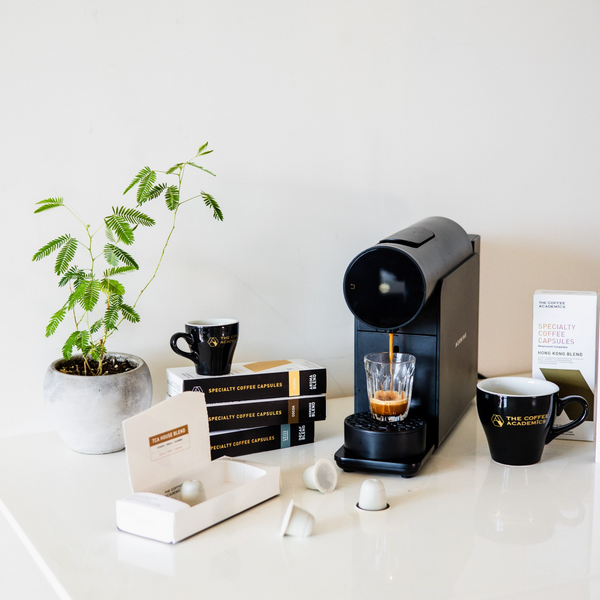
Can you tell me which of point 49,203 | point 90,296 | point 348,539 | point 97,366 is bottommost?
point 348,539

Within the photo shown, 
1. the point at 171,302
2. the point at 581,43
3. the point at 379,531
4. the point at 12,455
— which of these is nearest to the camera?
the point at 379,531

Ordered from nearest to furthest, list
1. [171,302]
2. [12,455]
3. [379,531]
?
[379,531] → [12,455] → [171,302]

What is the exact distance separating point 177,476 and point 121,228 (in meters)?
0.34

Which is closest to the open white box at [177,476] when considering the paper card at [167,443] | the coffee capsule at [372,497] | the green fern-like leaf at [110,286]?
the paper card at [167,443]

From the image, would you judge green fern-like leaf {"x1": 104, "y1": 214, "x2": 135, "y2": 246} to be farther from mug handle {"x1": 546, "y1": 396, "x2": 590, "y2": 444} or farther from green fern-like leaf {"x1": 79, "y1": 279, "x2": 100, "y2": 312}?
mug handle {"x1": 546, "y1": 396, "x2": 590, "y2": 444}

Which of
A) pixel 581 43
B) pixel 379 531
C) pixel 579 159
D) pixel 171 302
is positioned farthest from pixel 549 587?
pixel 581 43

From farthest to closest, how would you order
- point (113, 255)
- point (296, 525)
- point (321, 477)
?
point (113, 255) → point (321, 477) → point (296, 525)

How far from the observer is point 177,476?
2.41ft

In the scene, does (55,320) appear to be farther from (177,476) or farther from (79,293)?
(177,476)

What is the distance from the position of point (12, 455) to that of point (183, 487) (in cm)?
35

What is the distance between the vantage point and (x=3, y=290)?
0.97m

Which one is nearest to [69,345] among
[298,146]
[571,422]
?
[298,146]

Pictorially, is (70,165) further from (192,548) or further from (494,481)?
(494,481)

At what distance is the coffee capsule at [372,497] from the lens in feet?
2.41
